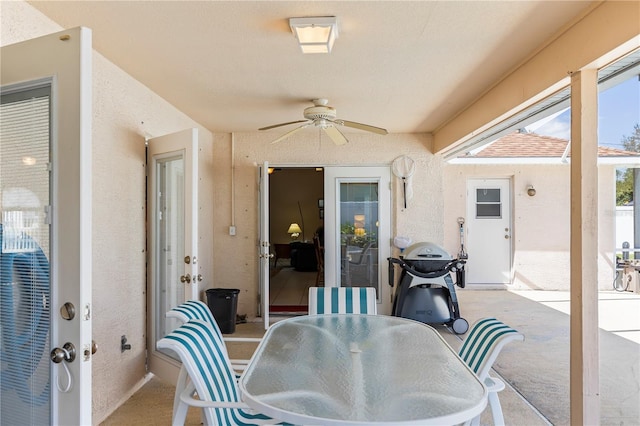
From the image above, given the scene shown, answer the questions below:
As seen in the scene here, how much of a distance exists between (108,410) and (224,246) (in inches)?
107

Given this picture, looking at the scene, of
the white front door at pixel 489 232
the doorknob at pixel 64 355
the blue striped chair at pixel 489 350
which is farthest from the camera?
the white front door at pixel 489 232

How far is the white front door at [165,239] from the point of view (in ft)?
10.1

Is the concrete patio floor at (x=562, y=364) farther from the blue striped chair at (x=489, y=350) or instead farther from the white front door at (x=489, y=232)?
the white front door at (x=489, y=232)

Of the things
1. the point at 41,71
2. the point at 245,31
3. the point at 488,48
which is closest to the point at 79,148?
the point at 41,71

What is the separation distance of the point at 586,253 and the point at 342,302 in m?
1.67

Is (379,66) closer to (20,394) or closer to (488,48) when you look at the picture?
(488,48)

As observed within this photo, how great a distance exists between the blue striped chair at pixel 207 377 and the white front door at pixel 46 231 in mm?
350

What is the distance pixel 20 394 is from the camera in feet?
4.83

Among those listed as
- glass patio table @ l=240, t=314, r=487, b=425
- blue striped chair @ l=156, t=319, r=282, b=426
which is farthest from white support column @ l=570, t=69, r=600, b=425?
blue striped chair @ l=156, t=319, r=282, b=426

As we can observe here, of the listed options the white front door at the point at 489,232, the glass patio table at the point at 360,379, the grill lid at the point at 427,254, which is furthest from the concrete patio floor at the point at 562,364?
the white front door at the point at 489,232

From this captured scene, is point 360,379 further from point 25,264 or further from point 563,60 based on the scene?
point 563,60

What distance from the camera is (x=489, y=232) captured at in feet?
23.5

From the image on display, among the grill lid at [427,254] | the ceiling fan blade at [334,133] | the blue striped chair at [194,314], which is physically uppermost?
the ceiling fan blade at [334,133]

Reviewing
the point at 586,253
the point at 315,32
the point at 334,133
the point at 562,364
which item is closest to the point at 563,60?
the point at 586,253
